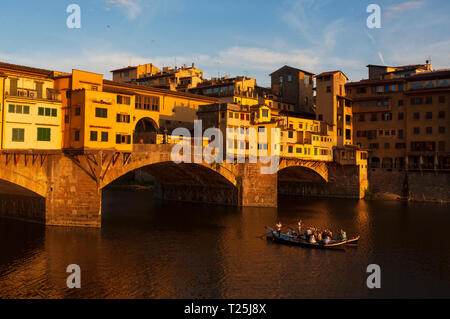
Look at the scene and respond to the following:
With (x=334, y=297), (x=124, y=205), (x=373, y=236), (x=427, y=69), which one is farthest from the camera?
(x=427, y=69)

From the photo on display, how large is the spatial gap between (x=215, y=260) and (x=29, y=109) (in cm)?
2910

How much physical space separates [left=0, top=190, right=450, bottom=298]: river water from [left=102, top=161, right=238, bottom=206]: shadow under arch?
1203 centimetres

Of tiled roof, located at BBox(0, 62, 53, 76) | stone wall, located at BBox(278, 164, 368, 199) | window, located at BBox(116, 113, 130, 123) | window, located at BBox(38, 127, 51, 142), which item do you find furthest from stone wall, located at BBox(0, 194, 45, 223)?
stone wall, located at BBox(278, 164, 368, 199)

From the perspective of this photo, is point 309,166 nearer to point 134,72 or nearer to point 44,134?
point 44,134

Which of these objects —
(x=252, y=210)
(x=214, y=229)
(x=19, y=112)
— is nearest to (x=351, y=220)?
(x=252, y=210)

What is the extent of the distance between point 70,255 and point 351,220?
144 feet

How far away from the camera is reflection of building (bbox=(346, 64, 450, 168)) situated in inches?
3743

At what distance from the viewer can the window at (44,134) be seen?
4981 cm

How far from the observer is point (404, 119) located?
330ft

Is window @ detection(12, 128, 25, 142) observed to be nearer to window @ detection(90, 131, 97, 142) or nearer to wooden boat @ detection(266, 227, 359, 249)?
window @ detection(90, 131, 97, 142)

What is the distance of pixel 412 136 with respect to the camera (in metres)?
98.7

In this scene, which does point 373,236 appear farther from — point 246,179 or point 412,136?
point 412,136

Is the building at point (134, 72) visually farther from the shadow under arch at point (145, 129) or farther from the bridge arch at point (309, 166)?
the bridge arch at point (309, 166)

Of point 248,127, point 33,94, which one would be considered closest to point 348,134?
point 248,127
